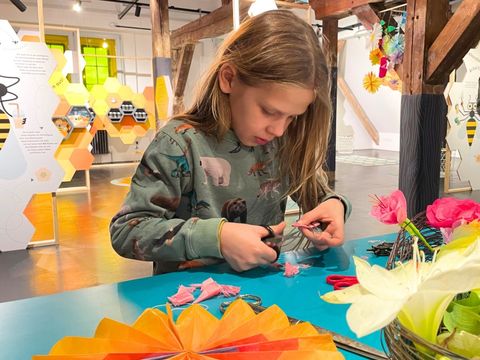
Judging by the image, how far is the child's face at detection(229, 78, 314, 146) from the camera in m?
0.98

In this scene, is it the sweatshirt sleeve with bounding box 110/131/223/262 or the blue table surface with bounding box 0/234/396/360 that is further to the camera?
the sweatshirt sleeve with bounding box 110/131/223/262

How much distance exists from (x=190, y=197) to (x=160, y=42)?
13.7 ft

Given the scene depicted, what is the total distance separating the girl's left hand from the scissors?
0.59ft

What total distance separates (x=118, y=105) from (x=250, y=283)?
7.24 m

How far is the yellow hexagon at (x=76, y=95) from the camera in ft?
18.5

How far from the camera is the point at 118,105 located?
7.61 m

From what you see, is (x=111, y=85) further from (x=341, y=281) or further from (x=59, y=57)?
(x=341, y=281)

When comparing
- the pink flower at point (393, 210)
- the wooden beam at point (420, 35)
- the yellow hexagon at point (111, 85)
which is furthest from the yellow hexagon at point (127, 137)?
the pink flower at point (393, 210)

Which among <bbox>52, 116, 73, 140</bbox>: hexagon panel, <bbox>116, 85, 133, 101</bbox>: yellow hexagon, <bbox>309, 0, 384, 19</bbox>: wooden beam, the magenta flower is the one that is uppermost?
<bbox>309, 0, 384, 19</bbox>: wooden beam

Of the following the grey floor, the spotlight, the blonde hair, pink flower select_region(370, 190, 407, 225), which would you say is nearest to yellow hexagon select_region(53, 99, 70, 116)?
the grey floor

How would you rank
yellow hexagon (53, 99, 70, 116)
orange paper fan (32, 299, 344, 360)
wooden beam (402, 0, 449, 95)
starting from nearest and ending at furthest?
orange paper fan (32, 299, 344, 360)
wooden beam (402, 0, 449, 95)
yellow hexagon (53, 99, 70, 116)

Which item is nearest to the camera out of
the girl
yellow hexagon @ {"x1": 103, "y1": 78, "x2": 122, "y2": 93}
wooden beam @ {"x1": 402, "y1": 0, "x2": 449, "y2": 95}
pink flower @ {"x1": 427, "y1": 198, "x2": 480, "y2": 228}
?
pink flower @ {"x1": 427, "y1": 198, "x2": 480, "y2": 228}

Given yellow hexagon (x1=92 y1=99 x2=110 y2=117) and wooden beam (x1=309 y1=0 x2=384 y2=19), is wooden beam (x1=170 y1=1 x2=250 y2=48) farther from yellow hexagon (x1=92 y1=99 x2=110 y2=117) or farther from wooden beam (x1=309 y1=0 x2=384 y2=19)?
yellow hexagon (x1=92 y1=99 x2=110 y2=117)

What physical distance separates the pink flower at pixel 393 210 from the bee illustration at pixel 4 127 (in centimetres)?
308
